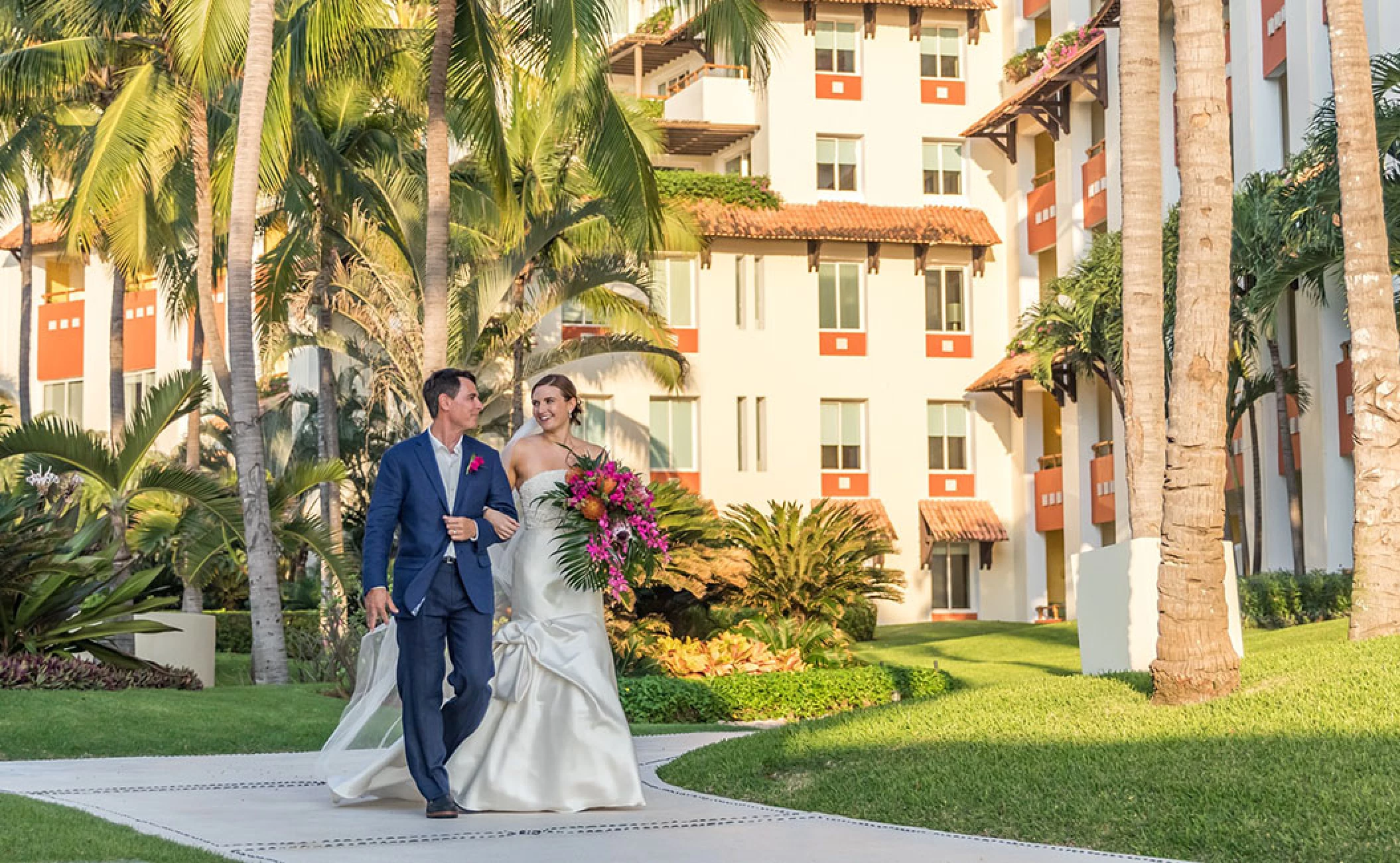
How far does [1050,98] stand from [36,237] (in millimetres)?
29153

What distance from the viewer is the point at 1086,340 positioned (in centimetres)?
3559

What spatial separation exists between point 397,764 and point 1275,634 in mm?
15520

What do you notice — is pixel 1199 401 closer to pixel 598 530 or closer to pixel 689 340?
pixel 598 530

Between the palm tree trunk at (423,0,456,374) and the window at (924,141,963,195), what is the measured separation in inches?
1057

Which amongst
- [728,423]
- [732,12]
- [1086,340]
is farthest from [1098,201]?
[732,12]

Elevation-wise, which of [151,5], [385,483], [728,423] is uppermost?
[151,5]

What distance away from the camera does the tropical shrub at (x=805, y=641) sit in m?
22.2

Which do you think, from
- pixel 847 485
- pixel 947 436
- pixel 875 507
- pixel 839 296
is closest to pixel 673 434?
pixel 847 485

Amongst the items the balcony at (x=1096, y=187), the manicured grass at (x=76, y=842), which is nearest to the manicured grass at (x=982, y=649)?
the balcony at (x=1096, y=187)

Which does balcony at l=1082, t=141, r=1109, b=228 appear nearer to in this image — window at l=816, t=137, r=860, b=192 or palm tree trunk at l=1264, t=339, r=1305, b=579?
window at l=816, t=137, r=860, b=192

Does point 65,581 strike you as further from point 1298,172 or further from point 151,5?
point 1298,172

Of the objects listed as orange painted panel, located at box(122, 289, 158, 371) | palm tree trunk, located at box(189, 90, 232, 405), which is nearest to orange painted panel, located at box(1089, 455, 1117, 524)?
palm tree trunk, located at box(189, 90, 232, 405)

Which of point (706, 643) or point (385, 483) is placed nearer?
point (385, 483)

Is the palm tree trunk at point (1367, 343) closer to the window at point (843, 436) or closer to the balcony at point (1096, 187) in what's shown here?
the balcony at point (1096, 187)
